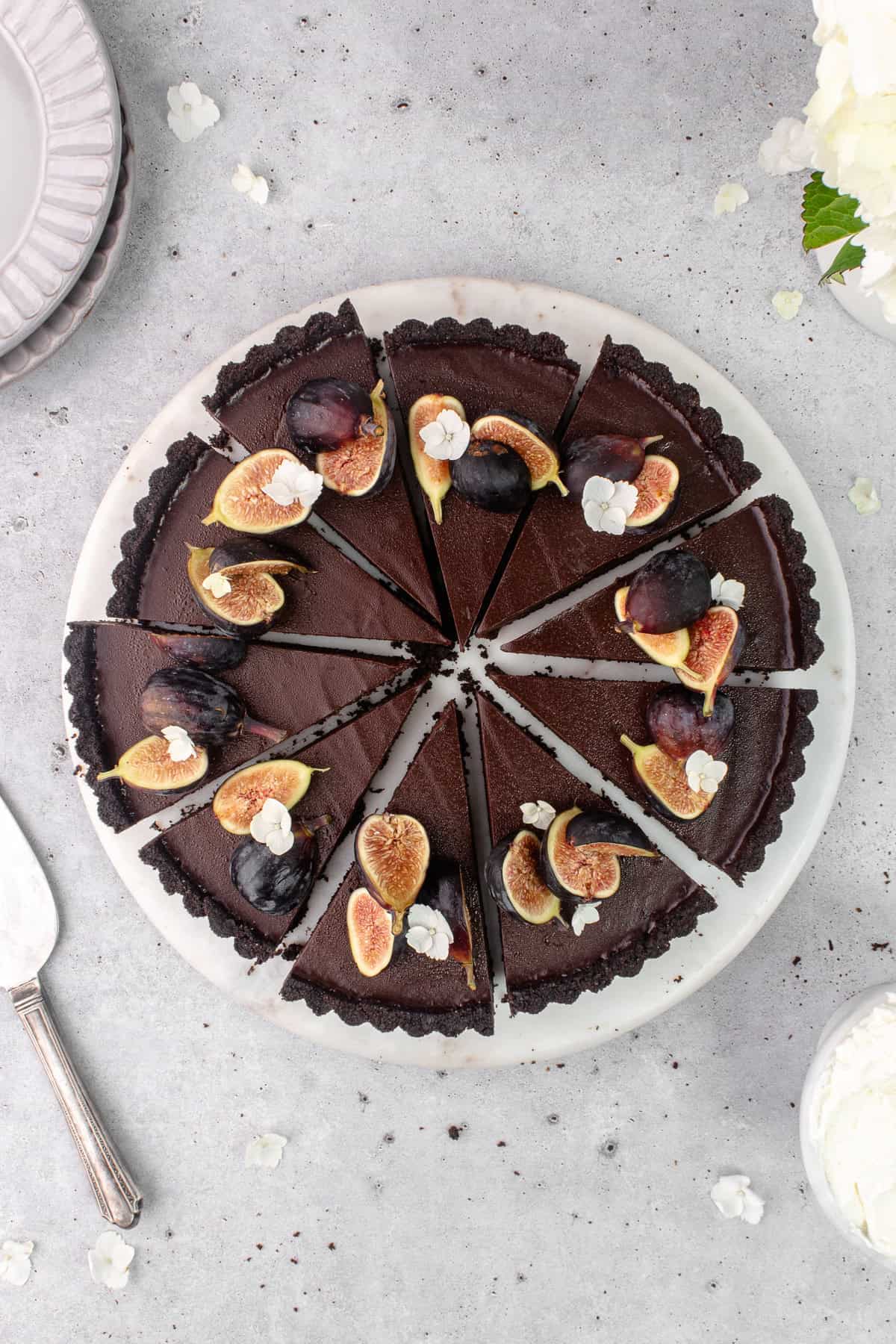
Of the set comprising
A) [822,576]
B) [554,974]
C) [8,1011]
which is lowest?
[8,1011]

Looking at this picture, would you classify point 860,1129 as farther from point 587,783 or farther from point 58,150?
point 58,150

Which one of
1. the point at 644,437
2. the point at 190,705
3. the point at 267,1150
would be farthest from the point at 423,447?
the point at 267,1150

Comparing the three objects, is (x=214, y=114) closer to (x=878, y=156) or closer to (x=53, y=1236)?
(x=878, y=156)

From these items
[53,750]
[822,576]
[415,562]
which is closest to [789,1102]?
[822,576]

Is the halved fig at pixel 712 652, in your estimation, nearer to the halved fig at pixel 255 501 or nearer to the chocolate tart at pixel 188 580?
the chocolate tart at pixel 188 580

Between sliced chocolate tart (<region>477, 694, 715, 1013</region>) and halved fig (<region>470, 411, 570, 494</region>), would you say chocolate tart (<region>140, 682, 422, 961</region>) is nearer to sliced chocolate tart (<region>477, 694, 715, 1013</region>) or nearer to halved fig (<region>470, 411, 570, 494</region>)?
sliced chocolate tart (<region>477, 694, 715, 1013</region>)

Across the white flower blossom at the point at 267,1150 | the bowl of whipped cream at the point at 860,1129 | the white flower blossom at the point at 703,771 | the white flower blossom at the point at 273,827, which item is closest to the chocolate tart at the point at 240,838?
the white flower blossom at the point at 273,827

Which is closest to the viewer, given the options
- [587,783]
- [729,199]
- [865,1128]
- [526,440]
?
[865,1128]
